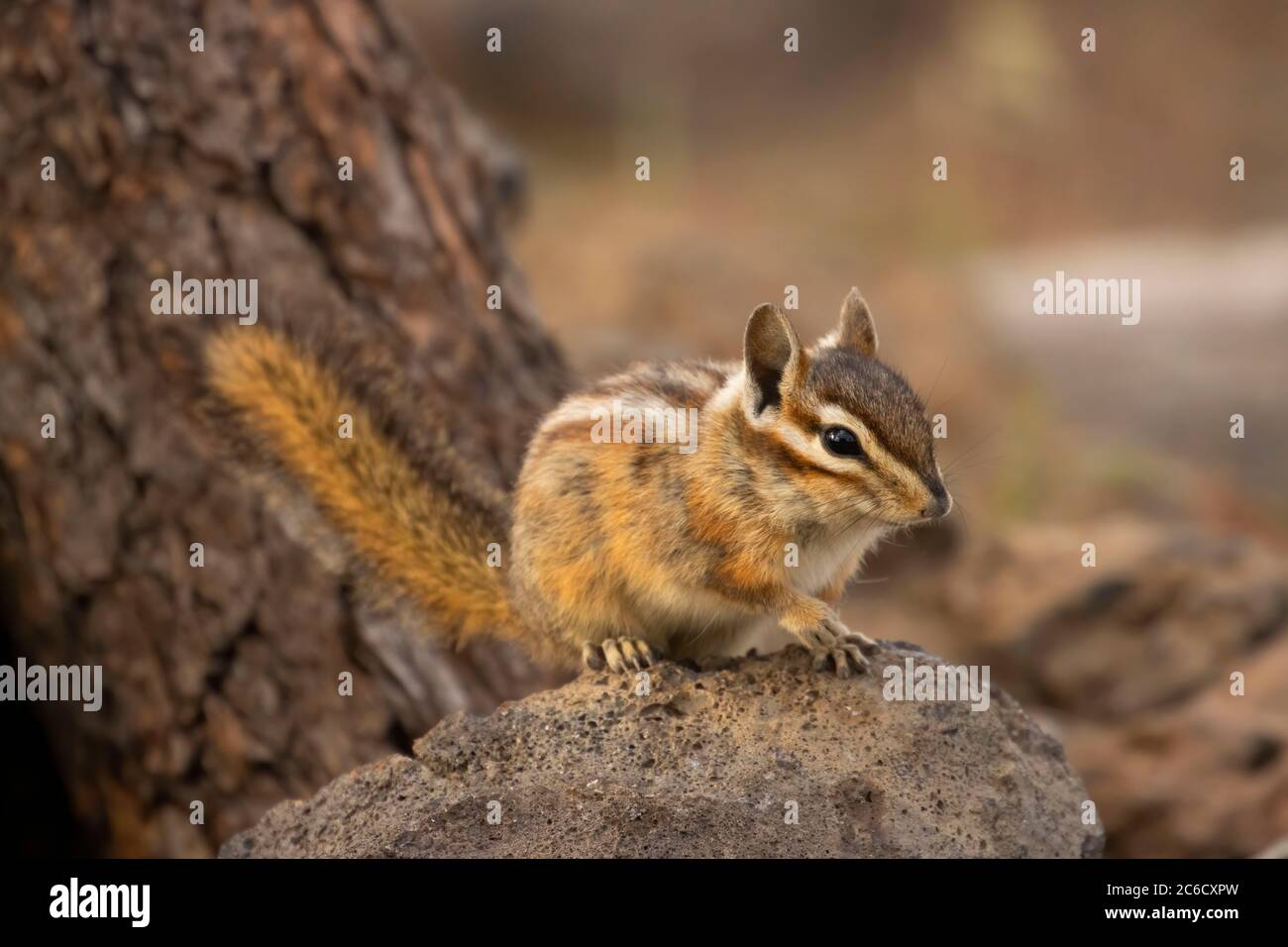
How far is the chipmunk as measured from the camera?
3.41 metres

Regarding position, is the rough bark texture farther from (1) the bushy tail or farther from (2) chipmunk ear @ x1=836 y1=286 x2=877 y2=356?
(2) chipmunk ear @ x1=836 y1=286 x2=877 y2=356

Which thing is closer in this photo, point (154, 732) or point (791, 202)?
point (154, 732)

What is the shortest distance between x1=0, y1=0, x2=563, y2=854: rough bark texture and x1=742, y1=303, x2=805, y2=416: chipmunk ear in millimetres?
1495

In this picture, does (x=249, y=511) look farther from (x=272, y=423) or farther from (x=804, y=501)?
(x=804, y=501)

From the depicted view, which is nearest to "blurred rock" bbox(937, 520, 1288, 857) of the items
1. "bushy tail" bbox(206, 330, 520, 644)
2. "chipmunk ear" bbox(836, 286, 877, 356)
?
"chipmunk ear" bbox(836, 286, 877, 356)

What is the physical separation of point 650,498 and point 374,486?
1.03 metres

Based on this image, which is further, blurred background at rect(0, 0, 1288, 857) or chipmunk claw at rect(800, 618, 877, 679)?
blurred background at rect(0, 0, 1288, 857)

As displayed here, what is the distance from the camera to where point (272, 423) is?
443 centimetres

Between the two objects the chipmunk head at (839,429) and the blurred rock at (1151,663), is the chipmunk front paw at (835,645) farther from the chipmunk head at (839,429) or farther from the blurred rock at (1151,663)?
the blurred rock at (1151,663)

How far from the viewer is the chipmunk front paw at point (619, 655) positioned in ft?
11.9

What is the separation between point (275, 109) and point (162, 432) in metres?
1.15

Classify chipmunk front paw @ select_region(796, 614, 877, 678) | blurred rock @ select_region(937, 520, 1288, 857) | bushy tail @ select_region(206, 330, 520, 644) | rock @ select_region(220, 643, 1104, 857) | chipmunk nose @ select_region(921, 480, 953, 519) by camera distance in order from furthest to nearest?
blurred rock @ select_region(937, 520, 1288, 857)
bushy tail @ select_region(206, 330, 520, 644)
chipmunk front paw @ select_region(796, 614, 877, 678)
chipmunk nose @ select_region(921, 480, 953, 519)
rock @ select_region(220, 643, 1104, 857)

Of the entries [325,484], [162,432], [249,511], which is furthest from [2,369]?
[325,484]

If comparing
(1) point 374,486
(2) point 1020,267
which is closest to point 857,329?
(1) point 374,486
